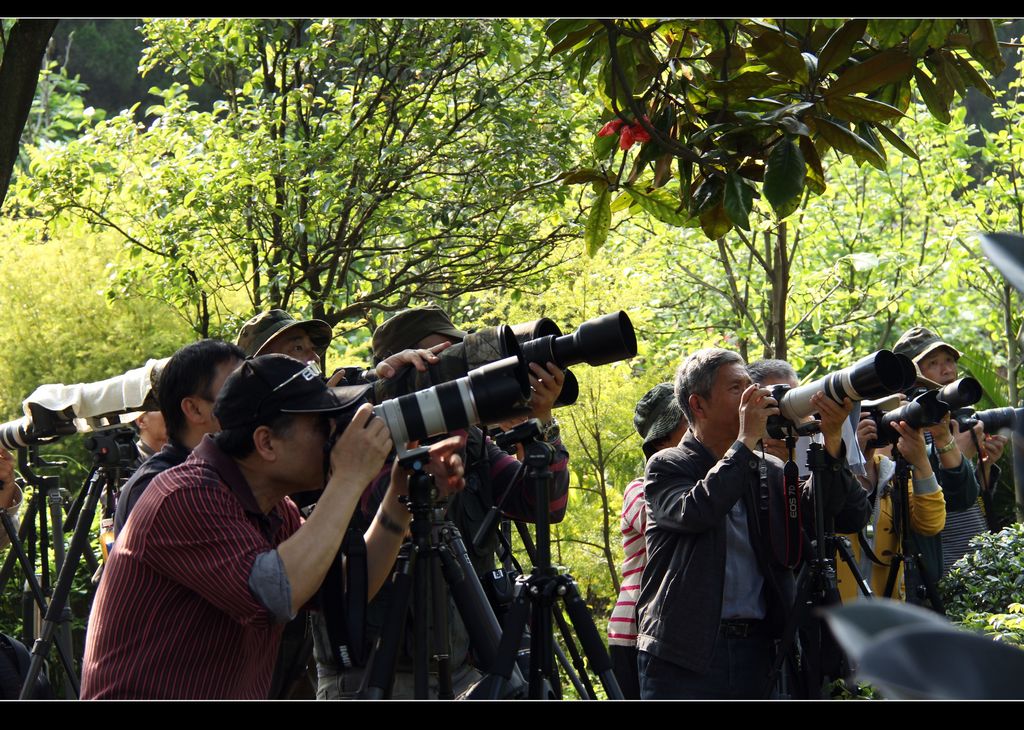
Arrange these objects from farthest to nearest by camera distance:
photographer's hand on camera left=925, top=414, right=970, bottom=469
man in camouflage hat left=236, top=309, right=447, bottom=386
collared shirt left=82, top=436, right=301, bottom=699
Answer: photographer's hand on camera left=925, top=414, right=970, bottom=469 → man in camouflage hat left=236, top=309, right=447, bottom=386 → collared shirt left=82, top=436, right=301, bottom=699

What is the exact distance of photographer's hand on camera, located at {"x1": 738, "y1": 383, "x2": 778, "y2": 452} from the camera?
385 cm

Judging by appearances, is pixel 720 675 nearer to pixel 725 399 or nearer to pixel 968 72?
pixel 725 399

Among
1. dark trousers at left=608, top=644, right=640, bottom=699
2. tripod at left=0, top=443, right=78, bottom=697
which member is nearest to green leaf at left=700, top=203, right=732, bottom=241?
dark trousers at left=608, top=644, right=640, bottom=699

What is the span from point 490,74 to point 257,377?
5.48 meters

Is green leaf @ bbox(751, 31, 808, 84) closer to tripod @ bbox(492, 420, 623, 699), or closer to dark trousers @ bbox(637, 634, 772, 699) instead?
tripod @ bbox(492, 420, 623, 699)

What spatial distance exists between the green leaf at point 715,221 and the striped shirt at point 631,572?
168 centimetres

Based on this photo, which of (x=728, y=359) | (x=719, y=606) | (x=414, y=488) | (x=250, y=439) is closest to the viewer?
(x=250, y=439)

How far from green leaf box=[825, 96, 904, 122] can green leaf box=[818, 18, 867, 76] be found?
79 millimetres

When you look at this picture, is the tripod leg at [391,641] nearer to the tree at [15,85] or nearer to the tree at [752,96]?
the tree at [752,96]

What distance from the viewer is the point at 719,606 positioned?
3836 mm

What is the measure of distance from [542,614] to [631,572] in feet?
4.79

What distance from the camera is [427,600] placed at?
3.22 m
